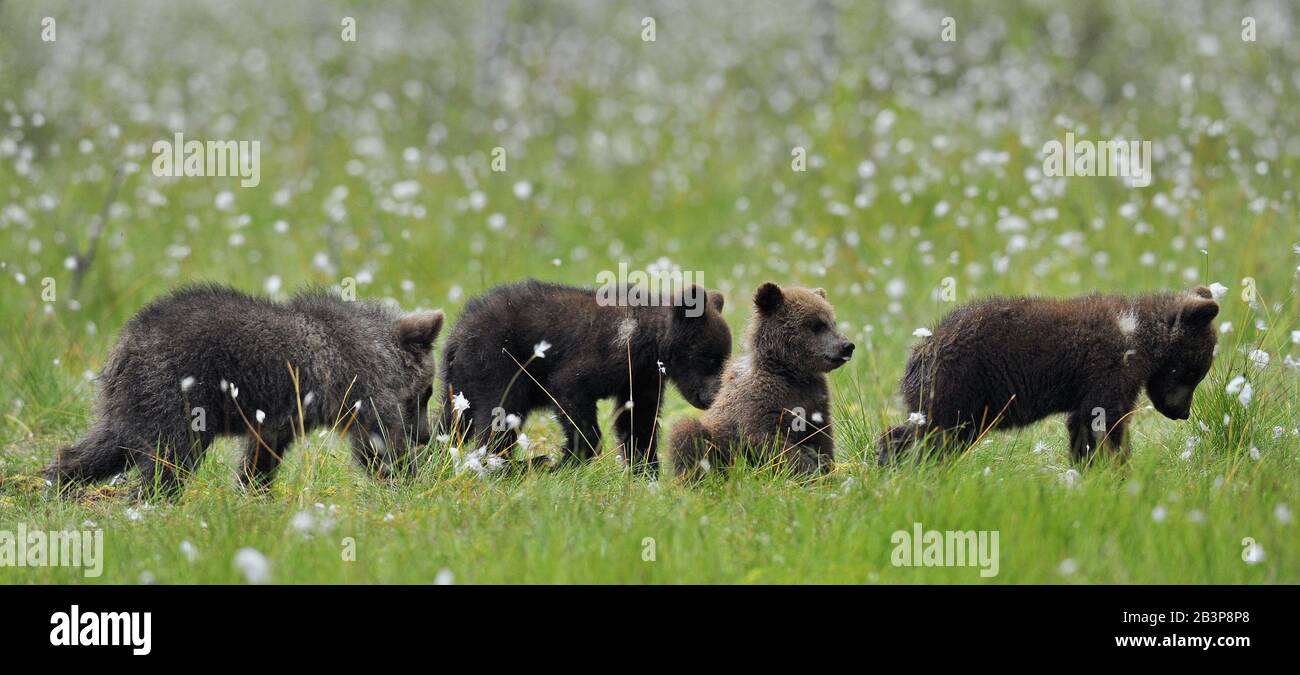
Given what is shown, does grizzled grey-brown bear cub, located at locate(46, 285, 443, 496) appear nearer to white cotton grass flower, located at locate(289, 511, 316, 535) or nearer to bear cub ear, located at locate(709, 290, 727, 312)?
white cotton grass flower, located at locate(289, 511, 316, 535)

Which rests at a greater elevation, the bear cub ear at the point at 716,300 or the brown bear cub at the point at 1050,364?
the bear cub ear at the point at 716,300

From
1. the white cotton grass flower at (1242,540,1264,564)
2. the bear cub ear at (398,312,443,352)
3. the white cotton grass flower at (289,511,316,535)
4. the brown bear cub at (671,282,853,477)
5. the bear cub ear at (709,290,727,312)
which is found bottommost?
the white cotton grass flower at (1242,540,1264,564)

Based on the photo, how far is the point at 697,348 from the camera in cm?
770

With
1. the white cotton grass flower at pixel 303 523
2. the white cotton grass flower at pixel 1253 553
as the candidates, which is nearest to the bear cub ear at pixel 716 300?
the white cotton grass flower at pixel 303 523

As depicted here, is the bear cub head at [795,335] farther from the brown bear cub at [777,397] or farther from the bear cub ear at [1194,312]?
the bear cub ear at [1194,312]

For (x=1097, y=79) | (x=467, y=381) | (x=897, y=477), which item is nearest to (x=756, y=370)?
(x=897, y=477)

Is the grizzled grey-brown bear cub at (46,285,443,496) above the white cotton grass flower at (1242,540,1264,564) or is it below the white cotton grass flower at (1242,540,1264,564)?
above

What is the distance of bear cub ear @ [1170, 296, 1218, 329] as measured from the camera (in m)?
6.79

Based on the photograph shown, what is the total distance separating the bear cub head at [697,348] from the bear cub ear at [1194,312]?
2353 millimetres

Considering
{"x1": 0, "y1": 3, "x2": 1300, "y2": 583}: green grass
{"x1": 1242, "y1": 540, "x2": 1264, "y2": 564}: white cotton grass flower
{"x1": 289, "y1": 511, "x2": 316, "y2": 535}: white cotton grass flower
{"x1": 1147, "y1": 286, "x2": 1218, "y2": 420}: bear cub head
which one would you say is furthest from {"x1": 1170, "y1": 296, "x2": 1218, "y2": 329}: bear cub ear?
{"x1": 289, "y1": 511, "x2": 316, "y2": 535}: white cotton grass flower

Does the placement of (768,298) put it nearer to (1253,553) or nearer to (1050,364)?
(1050,364)

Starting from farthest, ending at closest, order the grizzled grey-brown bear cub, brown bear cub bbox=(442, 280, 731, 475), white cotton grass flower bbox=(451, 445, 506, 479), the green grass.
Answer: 1. brown bear cub bbox=(442, 280, 731, 475)
2. the grizzled grey-brown bear cub
3. white cotton grass flower bbox=(451, 445, 506, 479)
4. the green grass

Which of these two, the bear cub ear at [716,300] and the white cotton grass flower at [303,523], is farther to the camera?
the bear cub ear at [716,300]

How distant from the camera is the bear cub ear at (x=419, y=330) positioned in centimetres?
774
